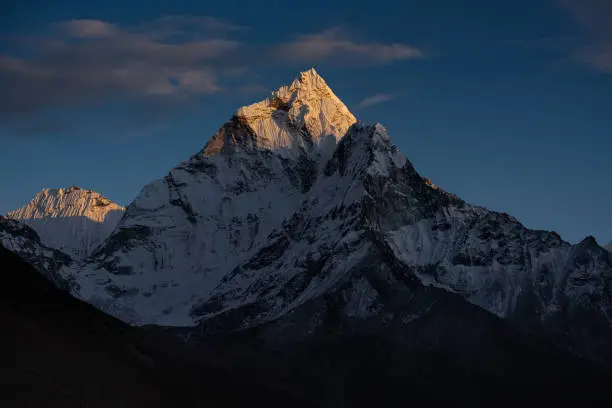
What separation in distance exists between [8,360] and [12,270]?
24496 mm

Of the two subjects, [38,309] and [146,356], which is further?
[146,356]

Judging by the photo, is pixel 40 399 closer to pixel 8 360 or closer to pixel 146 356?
pixel 8 360

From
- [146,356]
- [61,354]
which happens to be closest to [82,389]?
[61,354]

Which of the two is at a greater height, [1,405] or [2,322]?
[2,322]

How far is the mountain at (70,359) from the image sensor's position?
15525 centimetres

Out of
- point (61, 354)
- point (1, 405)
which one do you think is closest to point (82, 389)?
point (61, 354)

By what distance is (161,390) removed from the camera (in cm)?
18438

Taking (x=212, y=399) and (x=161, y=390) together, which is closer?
(x=161, y=390)

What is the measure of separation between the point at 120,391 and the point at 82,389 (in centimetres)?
907

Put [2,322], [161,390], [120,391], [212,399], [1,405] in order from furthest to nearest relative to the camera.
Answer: [212,399] → [161,390] → [120,391] → [2,322] → [1,405]

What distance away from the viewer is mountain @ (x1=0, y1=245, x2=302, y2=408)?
155 m

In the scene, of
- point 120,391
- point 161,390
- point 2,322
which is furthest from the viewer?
point 161,390

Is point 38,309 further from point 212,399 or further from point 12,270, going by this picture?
point 212,399

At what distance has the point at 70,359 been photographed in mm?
166375
